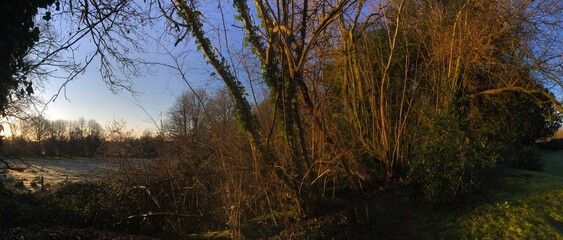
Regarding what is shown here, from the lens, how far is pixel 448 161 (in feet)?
24.5

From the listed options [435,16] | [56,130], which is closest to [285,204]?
[435,16]

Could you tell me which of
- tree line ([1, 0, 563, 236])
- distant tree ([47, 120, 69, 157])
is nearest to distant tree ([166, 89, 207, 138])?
tree line ([1, 0, 563, 236])

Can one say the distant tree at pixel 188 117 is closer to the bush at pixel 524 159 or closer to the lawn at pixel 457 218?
the lawn at pixel 457 218

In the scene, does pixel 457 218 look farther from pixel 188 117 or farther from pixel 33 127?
pixel 33 127

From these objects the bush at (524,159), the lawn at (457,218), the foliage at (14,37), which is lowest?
the lawn at (457,218)

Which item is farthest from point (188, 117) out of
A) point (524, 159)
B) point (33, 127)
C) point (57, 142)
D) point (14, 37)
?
point (57, 142)

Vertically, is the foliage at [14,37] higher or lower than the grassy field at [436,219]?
higher

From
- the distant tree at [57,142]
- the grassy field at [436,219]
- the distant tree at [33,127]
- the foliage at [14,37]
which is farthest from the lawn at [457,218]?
the distant tree at [57,142]

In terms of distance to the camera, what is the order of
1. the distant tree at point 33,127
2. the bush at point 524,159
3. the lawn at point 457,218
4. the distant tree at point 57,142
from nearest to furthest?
the lawn at point 457,218, the bush at point 524,159, the distant tree at point 33,127, the distant tree at point 57,142

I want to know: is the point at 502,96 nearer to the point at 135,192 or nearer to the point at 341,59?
the point at 341,59

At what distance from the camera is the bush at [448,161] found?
24.1 feet

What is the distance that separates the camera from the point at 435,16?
9.91 meters

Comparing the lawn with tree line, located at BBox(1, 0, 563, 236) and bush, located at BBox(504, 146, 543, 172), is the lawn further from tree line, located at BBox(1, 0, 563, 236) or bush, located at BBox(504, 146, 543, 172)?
bush, located at BBox(504, 146, 543, 172)

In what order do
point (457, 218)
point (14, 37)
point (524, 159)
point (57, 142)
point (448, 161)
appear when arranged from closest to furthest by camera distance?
point (14, 37) → point (457, 218) → point (448, 161) → point (524, 159) → point (57, 142)
